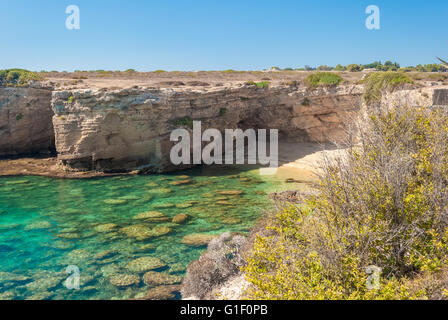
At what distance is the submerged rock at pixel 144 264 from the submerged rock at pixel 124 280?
0.35 m

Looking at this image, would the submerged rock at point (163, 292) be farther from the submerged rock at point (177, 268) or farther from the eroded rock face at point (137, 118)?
the eroded rock face at point (137, 118)

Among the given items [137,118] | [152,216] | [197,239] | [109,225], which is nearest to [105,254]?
[109,225]

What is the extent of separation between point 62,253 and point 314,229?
29.9 ft

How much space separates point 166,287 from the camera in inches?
369

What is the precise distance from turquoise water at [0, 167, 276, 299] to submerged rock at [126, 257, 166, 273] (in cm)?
6

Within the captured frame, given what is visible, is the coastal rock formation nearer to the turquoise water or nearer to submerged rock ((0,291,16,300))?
the turquoise water

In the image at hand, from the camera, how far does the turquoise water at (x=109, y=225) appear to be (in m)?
9.91

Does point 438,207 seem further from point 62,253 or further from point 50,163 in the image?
point 50,163

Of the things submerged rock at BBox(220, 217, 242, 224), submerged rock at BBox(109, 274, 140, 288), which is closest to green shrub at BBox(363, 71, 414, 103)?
submerged rock at BBox(220, 217, 242, 224)

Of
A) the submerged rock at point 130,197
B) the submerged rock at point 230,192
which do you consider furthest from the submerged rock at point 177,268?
the submerged rock at point 130,197

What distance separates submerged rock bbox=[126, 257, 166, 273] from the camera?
410 inches

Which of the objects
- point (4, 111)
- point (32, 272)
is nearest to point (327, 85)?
point (32, 272)

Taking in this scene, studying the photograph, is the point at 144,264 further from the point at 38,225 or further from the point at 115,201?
the point at 115,201

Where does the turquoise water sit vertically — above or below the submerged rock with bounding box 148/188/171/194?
below
